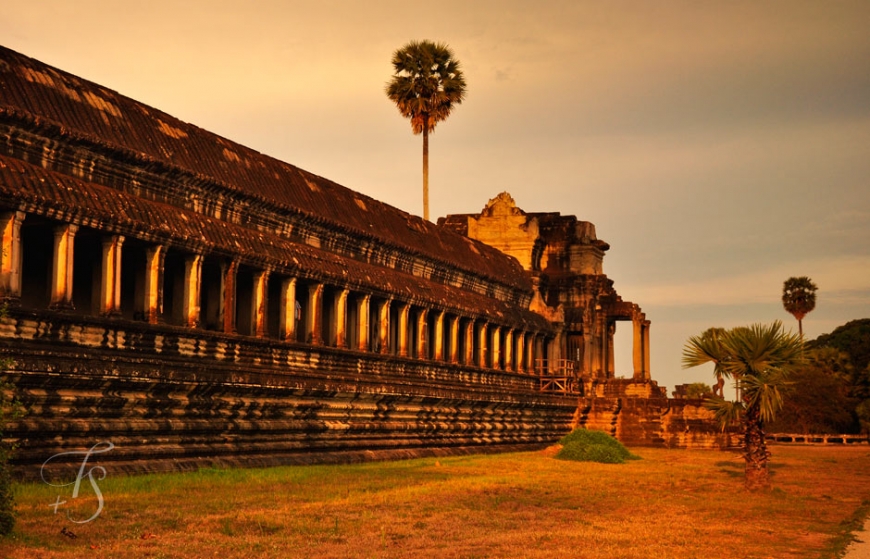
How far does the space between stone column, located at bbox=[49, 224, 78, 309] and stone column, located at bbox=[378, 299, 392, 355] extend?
14850 mm

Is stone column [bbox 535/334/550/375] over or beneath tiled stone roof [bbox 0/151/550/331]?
beneath

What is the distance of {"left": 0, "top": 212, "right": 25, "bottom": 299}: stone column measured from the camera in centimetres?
2041

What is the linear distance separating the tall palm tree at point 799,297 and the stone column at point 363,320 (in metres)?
77.9

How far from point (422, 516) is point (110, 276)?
887cm

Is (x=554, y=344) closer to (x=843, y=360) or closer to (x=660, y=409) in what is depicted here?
(x=660, y=409)

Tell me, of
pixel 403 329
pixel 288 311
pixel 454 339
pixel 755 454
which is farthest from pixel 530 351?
pixel 755 454

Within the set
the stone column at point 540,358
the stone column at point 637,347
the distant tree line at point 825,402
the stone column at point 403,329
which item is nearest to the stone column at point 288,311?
the stone column at point 403,329

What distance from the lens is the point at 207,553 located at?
13.1m

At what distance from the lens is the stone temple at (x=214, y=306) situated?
21.2 meters

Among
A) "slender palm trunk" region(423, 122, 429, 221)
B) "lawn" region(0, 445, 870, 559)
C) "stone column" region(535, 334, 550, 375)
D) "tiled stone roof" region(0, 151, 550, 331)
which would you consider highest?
"slender palm trunk" region(423, 122, 429, 221)

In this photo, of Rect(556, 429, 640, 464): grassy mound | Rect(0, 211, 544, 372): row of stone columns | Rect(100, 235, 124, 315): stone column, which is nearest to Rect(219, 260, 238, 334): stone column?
Rect(0, 211, 544, 372): row of stone columns

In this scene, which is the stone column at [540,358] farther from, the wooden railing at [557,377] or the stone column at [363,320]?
the stone column at [363,320]

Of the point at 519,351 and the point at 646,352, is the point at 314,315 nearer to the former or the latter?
the point at 519,351

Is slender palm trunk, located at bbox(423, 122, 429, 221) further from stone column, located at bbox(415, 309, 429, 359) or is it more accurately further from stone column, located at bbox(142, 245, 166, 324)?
stone column, located at bbox(142, 245, 166, 324)
